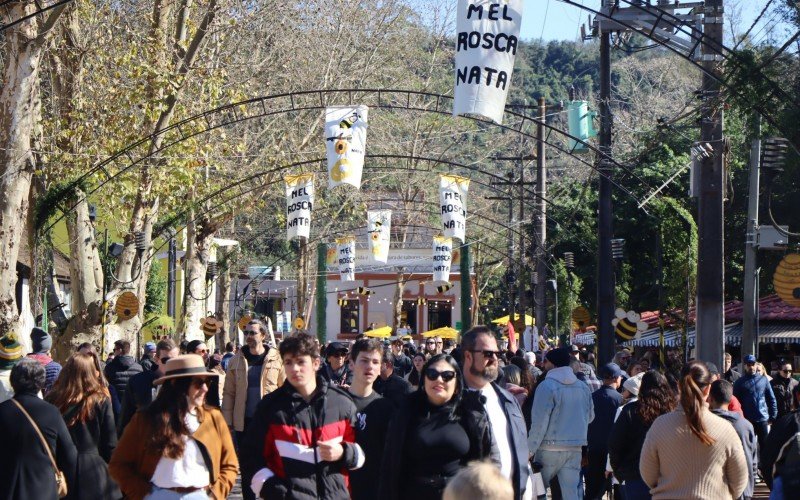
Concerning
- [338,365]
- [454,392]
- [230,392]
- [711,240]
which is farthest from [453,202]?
[454,392]

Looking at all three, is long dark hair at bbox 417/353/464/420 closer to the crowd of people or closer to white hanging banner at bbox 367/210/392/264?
the crowd of people

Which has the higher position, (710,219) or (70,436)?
(710,219)

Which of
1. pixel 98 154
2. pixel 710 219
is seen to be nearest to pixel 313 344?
pixel 710 219

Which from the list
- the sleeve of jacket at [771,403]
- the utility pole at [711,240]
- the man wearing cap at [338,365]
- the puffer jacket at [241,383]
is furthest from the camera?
the utility pole at [711,240]

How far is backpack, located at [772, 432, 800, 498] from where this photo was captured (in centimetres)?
684

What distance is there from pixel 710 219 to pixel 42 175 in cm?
1315

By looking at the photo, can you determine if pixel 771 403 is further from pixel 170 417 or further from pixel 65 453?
pixel 170 417

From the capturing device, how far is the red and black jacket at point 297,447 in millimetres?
6504

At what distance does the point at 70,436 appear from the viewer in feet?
25.6

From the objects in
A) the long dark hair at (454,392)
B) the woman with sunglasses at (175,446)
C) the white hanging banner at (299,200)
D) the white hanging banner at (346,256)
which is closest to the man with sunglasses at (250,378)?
the woman with sunglasses at (175,446)

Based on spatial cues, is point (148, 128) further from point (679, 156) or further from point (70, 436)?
point (679, 156)

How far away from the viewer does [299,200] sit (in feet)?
103

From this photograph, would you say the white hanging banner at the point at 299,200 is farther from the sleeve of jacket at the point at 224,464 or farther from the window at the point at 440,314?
the window at the point at 440,314

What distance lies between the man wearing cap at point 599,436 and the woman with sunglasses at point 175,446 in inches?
217
